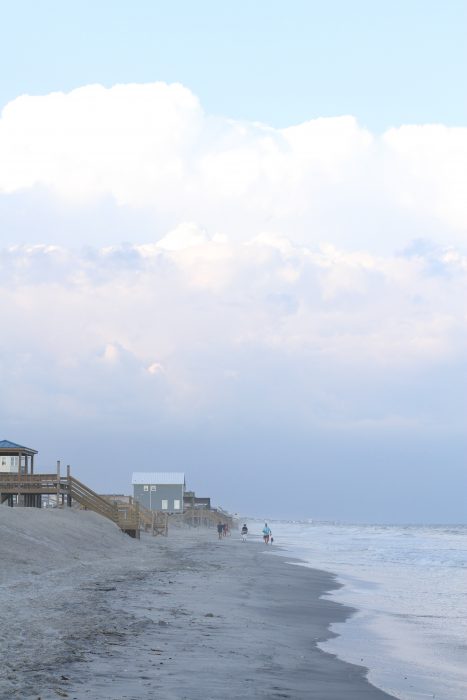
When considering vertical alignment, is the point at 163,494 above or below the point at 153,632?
below

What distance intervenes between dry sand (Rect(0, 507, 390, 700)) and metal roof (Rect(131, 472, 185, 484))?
231 ft

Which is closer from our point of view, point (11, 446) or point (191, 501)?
point (11, 446)

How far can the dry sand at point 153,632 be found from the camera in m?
9.57

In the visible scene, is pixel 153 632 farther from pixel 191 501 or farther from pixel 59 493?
pixel 191 501

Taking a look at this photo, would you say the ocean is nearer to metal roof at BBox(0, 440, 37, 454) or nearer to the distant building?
metal roof at BBox(0, 440, 37, 454)

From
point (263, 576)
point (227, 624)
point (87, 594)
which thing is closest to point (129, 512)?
point (263, 576)

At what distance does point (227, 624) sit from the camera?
15703 mm

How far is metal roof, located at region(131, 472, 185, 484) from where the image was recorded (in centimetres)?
9949

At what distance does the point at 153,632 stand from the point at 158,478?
8804cm

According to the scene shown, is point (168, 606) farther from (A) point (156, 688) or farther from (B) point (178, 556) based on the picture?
(B) point (178, 556)

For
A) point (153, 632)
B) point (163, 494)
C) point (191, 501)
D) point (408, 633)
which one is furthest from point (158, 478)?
point (153, 632)

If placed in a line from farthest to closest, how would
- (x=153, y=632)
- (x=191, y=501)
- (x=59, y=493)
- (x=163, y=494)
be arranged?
(x=191, y=501) < (x=163, y=494) < (x=59, y=493) < (x=153, y=632)

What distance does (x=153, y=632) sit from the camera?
1345 centimetres

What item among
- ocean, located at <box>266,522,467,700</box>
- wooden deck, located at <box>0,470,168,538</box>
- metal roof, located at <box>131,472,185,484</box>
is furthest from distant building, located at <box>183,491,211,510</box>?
ocean, located at <box>266,522,467,700</box>
